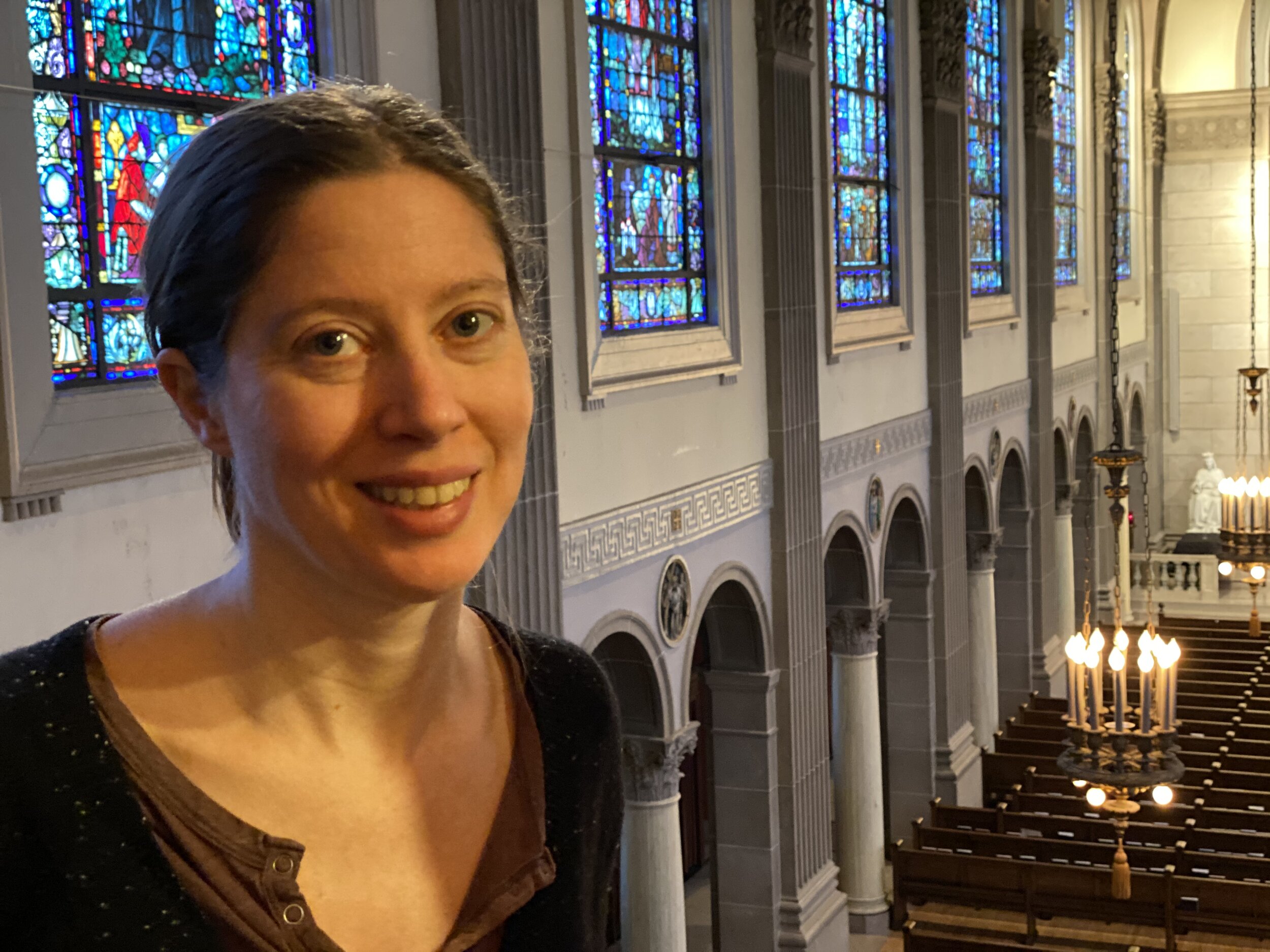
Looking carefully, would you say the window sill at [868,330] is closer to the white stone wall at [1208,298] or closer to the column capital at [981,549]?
the column capital at [981,549]

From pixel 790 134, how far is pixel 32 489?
768 centimetres

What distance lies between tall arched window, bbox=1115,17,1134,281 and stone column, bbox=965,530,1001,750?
900 cm

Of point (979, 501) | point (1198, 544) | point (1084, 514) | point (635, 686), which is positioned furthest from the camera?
point (1198, 544)

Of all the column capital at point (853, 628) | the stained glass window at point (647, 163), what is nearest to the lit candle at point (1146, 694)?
the stained glass window at point (647, 163)

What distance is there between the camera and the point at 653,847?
9.74m

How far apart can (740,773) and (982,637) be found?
612 cm

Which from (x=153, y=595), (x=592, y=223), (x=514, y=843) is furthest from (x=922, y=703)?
(x=514, y=843)

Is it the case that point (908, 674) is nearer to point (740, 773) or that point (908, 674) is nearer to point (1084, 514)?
point (740, 773)

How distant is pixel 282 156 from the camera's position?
1122mm

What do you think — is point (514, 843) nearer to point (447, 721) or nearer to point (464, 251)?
point (447, 721)

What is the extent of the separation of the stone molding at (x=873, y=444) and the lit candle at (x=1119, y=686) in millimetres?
3444

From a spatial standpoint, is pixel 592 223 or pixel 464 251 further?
pixel 592 223

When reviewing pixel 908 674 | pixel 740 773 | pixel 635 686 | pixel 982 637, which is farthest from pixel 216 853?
pixel 982 637

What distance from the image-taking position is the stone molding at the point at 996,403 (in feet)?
53.0
